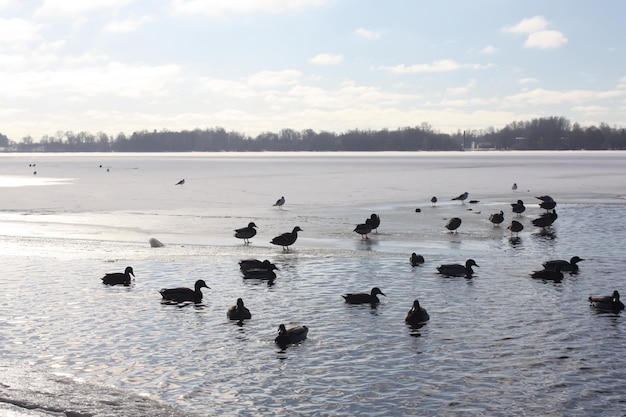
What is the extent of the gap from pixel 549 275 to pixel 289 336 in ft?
23.2

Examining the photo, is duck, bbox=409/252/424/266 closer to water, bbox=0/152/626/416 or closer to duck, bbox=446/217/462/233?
water, bbox=0/152/626/416

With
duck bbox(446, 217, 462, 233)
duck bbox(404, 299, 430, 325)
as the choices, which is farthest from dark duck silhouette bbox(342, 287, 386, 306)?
duck bbox(446, 217, 462, 233)

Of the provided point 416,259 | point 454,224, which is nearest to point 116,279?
point 416,259

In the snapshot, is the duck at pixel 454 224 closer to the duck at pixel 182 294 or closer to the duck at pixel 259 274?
the duck at pixel 259 274

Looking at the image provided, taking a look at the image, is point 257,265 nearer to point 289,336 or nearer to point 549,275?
point 289,336

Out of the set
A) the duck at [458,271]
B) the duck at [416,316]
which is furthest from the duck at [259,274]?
the duck at [416,316]

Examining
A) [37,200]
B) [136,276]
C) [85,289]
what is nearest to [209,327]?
[85,289]

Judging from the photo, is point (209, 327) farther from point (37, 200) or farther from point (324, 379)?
point (37, 200)

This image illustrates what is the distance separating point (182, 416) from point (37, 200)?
33926 mm

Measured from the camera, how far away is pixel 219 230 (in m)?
25.2

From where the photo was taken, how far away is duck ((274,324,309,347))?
Answer: 10758 millimetres

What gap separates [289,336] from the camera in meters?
10.8

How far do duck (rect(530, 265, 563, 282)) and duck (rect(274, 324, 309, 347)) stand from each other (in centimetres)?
668

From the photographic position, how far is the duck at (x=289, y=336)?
1076cm
